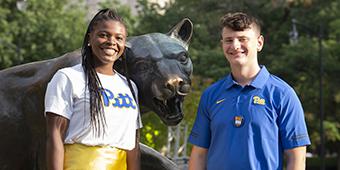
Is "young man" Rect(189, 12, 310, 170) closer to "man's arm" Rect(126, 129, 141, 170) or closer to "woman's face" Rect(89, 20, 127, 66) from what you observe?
"man's arm" Rect(126, 129, 141, 170)

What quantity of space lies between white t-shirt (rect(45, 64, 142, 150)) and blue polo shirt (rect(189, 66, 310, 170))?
531 mm

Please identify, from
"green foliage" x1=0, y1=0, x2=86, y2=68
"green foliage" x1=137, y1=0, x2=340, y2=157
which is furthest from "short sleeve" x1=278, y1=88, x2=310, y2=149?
"green foliage" x1=0, y1=0, x2=86, y2=68

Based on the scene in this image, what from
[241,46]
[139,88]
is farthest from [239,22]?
[139,88]

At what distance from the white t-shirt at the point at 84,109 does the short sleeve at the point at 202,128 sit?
0.40 meters

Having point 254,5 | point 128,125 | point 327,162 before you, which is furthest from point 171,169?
point 327,162

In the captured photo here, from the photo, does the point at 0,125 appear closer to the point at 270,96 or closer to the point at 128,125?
the point at 128,125

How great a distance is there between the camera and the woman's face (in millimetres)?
4191

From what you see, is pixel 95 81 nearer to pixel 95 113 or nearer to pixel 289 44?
pixel 95 113

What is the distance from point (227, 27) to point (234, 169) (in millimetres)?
821

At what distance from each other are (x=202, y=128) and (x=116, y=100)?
55 centimetres

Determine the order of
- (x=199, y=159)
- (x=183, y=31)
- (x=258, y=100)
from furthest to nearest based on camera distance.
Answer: (x=183, y=31)
(x=199, y=159)
(x=258, y=100)

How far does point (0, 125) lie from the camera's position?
549 cm

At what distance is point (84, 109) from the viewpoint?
4.02 meters

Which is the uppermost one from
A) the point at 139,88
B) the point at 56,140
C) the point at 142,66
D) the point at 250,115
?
the point at 142,66
